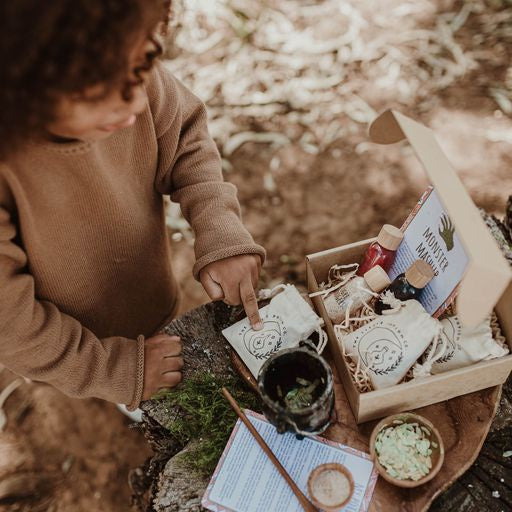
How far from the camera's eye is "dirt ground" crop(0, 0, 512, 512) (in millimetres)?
1943

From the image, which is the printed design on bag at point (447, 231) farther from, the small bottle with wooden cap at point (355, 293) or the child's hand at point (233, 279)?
the child's hand at point (233, 279)

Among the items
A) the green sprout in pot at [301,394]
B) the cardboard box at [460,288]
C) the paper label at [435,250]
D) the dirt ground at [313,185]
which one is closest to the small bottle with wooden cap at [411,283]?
the paper label at [435,250]

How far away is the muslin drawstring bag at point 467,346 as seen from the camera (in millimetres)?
1024

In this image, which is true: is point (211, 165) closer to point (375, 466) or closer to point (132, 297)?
point (132, 297)

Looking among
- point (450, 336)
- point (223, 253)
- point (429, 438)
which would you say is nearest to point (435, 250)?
point (450, 336)

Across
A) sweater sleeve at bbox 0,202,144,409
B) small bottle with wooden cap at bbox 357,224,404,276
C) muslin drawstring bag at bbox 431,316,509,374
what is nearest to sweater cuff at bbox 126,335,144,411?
sweater sleeve at bbox 0,202,144,409

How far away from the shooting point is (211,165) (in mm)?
1376

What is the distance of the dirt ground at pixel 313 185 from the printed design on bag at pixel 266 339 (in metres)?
1.08

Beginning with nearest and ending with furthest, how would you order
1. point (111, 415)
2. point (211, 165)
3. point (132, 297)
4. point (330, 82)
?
point (211, 165)
point (132, 297)
point (111, 415)
point (330, 82)

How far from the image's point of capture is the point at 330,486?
1.00m

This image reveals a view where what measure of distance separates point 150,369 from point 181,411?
0.41ft

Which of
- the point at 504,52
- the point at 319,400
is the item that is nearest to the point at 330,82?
the point at 504,52

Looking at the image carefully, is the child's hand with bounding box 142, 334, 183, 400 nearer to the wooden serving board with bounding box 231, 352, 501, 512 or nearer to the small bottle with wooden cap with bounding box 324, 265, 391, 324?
the wooden serving board with bounding box 231, 352, 501, 512

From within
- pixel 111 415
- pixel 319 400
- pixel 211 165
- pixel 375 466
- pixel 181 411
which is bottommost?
pixel 111 415
